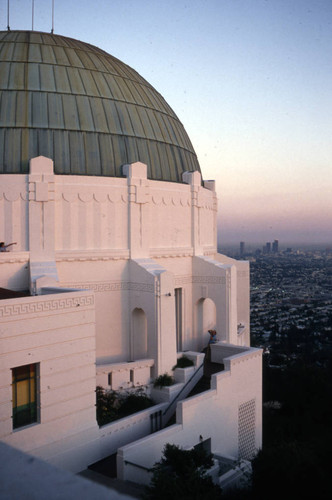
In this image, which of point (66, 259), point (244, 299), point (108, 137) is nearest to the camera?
point (66, 259)

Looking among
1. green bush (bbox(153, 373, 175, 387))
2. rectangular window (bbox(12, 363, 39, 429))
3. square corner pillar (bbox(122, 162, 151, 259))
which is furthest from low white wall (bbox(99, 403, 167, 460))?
square corner pillar (bbox(122, 162, 151, 259))

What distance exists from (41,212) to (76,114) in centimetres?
420

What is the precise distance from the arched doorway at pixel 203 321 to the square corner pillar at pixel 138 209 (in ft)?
13.5

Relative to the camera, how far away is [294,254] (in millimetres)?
173250

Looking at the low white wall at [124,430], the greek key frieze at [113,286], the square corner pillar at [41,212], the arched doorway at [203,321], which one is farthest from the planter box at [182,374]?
the square corner pillar at [41,212]

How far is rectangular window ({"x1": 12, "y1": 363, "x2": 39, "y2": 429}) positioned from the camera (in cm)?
1053

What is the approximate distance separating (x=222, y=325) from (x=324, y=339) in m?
53.6

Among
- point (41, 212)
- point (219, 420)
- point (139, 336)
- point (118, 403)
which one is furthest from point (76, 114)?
point (219, 420)

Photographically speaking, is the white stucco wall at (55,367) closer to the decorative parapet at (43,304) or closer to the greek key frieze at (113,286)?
the decorative parapet at (43,304)

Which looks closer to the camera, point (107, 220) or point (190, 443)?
point (190, 443)

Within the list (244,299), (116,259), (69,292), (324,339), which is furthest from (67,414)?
(324,339)

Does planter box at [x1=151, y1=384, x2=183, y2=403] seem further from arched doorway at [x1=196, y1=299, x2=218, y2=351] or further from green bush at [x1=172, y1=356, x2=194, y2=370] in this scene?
arched doorway at [x1=196, y1=299, x2=218, y2=351]

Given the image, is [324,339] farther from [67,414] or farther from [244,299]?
[67,414]

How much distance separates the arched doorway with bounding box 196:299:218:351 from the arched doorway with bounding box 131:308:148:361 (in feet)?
10.8
